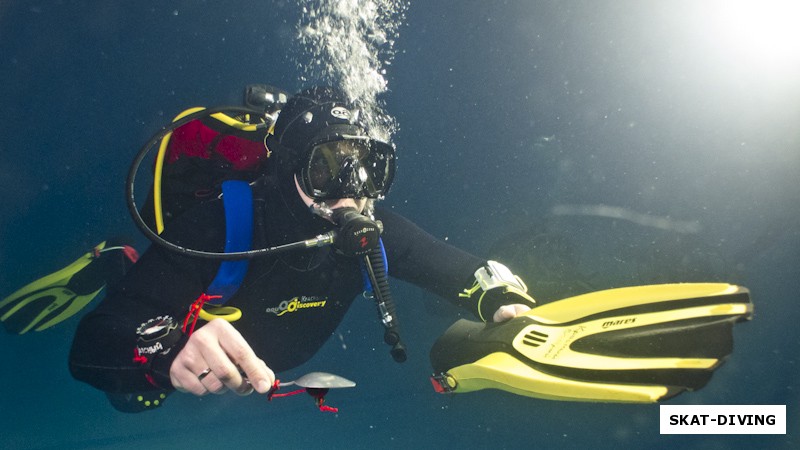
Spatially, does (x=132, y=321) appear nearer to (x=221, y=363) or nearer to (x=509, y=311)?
(x=221, y=363)

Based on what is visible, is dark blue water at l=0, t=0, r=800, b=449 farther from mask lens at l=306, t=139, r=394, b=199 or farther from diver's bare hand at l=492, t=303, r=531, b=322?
mask lens at l=306, t=139, r=394, b=199

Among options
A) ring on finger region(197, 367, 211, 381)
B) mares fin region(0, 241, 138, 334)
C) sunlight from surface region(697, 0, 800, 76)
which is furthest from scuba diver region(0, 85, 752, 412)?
sunlight from surface region(697, 0, 800, 76)

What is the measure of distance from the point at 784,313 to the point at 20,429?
56.0 feet

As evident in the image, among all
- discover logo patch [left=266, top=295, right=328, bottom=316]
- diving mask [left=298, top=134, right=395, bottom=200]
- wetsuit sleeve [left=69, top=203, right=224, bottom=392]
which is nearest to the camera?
wetsuit sleeve [left=69, top=203, right=224, bottom=392]

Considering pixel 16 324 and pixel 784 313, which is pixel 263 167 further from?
pixel 784 313

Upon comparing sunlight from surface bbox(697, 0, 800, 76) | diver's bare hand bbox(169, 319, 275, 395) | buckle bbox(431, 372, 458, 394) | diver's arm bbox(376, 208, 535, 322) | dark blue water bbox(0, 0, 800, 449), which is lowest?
diver's bare hand bbox(169, 319, 275, 395)

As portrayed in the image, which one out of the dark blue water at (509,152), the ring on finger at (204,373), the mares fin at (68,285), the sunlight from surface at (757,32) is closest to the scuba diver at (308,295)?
the ring on finger at (204,373)

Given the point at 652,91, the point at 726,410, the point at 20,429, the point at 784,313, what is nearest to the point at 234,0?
the point at 652,91

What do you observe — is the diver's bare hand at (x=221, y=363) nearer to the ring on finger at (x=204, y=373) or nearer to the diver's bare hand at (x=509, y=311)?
the ring on finger at (x=204, y=373)

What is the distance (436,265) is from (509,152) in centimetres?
572

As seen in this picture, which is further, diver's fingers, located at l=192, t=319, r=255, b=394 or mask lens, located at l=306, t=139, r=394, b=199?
mask lens, located at l=306, t=139, r=394, b=199

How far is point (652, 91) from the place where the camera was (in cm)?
762

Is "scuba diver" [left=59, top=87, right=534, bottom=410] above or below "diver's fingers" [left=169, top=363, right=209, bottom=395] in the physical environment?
above

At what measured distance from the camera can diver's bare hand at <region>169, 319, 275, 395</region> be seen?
1.56 meters
